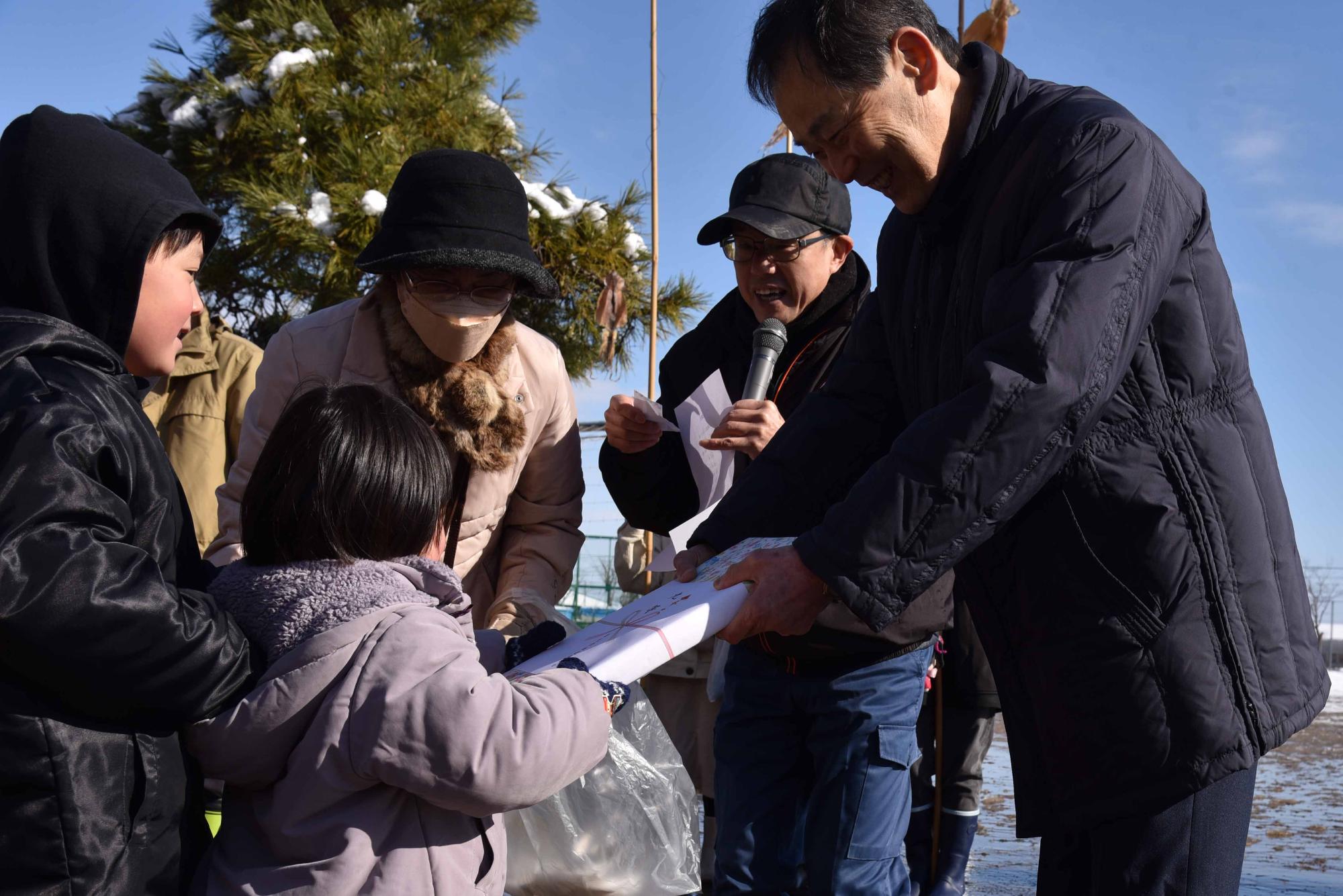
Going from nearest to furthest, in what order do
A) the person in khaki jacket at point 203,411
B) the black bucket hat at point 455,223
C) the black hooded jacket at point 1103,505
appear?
the black hooded jacket at point 1103,505
the black bucket hat at point 455,223
the person in khaki jacket at point 203,411

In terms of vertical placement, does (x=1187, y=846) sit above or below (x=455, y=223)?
below

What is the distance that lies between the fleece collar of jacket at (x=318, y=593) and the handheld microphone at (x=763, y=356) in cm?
119

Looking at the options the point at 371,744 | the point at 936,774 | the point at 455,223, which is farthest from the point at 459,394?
the point at 936,774

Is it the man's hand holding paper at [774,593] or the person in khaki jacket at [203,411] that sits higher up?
the person in khaki jacket at [203,411]

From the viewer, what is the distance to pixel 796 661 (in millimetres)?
2738

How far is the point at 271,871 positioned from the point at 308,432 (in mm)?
607

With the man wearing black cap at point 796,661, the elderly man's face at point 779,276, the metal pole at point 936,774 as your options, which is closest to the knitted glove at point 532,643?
the man wearing black cap at point 796,661

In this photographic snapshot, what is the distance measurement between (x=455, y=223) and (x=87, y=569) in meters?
1.56

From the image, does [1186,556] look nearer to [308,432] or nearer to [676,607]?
[676,607]

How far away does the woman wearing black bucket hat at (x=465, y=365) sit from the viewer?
2.88 m

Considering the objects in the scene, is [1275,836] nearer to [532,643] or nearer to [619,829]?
[619,829]

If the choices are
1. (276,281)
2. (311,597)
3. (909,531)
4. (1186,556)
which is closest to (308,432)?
(311,597)

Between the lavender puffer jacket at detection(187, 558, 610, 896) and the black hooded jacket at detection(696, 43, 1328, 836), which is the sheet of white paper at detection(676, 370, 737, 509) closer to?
the black hooded jacket at detection(696, 43, 1328, 836)

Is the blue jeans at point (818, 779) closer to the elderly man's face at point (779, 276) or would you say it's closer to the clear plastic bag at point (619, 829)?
the clear plastic bag at point (619, 829)
